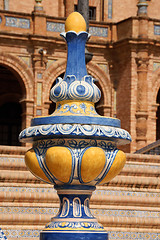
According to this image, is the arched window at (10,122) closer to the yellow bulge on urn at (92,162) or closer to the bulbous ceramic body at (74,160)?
the bulbous ceramic body at (74,160)

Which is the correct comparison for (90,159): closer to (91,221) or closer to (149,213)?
(91,221)

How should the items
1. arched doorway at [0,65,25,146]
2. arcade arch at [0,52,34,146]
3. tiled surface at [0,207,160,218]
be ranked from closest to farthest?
tiled surface at [0,207,160,218] → arcade arch at [0,52,34,146] → arched doorway at [0,65,25,146]

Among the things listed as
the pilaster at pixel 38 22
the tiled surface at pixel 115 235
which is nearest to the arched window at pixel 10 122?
the pilaster at pixel 38 22

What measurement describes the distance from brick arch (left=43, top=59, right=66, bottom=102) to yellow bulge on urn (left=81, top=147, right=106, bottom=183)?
17170mm

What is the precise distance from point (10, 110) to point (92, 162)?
2262 centimetres

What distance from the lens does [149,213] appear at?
387 inches

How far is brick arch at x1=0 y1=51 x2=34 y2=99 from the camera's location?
22.5m

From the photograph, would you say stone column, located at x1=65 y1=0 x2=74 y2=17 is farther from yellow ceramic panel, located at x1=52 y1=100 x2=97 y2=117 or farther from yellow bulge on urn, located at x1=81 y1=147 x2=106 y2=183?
yellow bulge on urn, located at x1=81 y1=147 x2=106 y2=183

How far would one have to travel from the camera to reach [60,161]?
5.46 meters

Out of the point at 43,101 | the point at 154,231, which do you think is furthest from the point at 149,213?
the point at 43,101

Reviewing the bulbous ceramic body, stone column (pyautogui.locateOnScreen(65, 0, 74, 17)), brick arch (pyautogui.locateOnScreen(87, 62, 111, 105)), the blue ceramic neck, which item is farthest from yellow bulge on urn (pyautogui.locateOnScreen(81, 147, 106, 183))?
stone column (pyautogui.locateOnScreen(65, 0, 74, 17))

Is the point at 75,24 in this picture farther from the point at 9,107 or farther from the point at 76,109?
the point at 9,107

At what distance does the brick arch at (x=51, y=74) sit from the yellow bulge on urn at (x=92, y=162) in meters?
17.2

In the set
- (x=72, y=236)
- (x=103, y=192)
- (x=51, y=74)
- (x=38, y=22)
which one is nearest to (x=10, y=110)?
(x=51, y=74)
